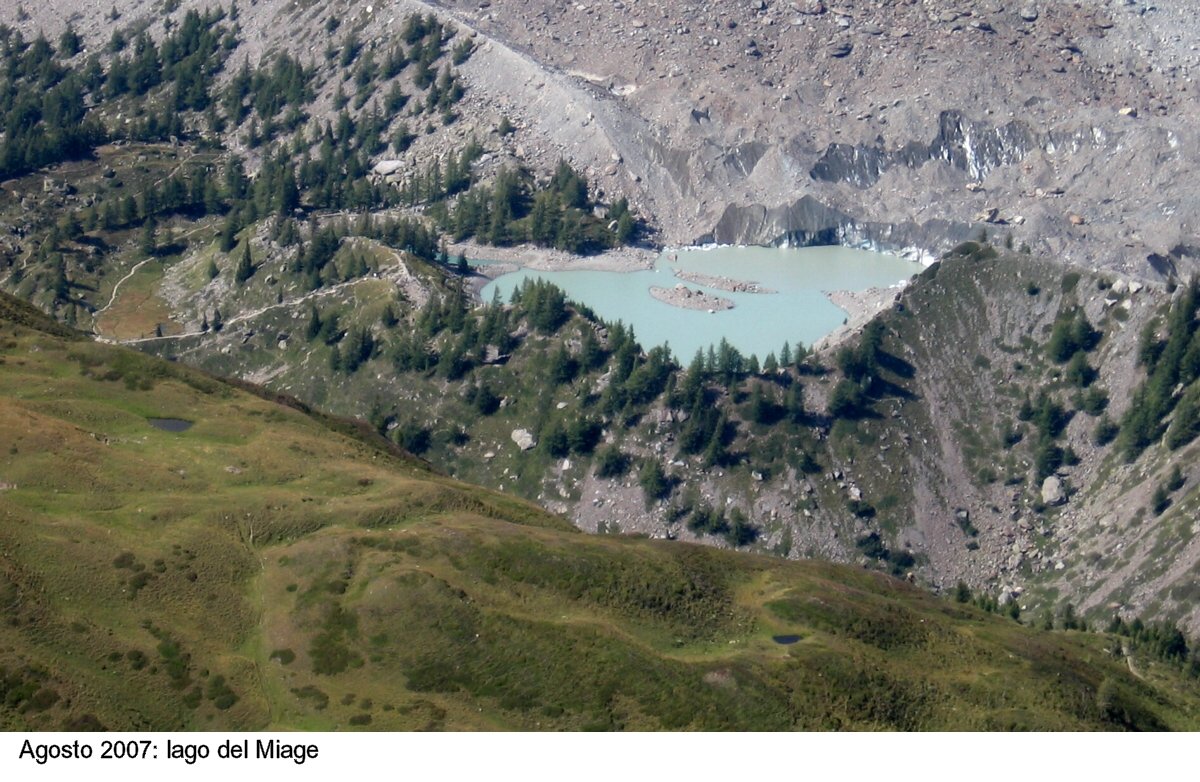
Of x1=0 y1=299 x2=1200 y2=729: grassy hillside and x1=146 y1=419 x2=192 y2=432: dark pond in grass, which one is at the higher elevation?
x1=0 y1=299 x2=1200 y2=729: grassy hillside

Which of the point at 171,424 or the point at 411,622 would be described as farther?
the point at 171,424

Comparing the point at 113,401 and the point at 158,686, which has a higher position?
the point at 158,686

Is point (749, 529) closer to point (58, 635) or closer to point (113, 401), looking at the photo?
point (113, 401)

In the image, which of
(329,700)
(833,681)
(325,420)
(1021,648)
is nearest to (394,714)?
(329,700)

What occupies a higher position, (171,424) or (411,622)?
(411,622)

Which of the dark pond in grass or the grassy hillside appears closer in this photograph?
the grassy hillside
